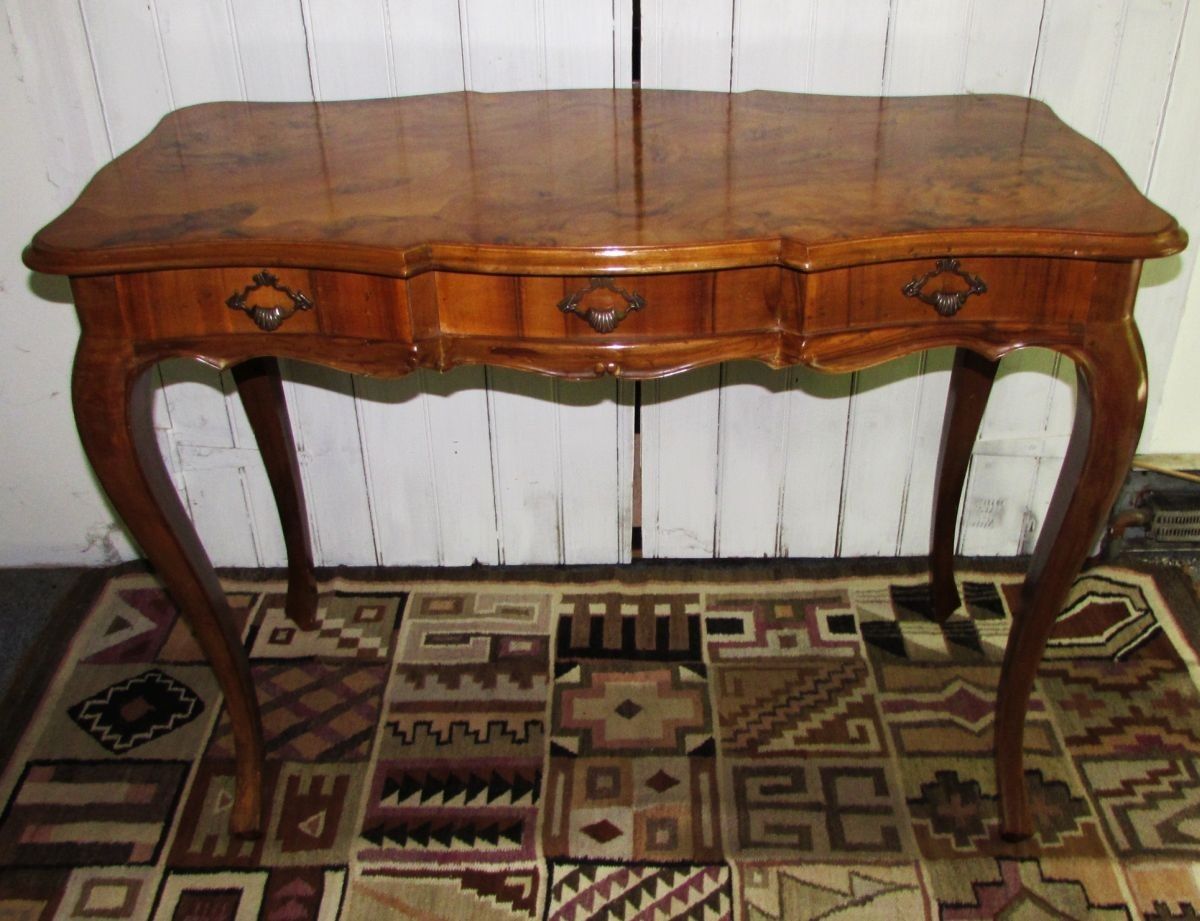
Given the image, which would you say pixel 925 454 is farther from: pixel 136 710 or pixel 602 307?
pixel 136 710

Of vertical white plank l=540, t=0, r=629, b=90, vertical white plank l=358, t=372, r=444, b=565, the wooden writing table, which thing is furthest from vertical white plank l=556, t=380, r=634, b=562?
the wooden writing table

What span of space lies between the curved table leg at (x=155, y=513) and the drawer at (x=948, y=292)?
0.77 metres

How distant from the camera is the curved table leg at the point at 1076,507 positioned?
125 cm

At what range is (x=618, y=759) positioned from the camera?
67.5 inches

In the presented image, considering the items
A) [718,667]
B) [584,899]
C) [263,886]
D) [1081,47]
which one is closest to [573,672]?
[718,667]

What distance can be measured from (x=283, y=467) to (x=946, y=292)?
43.9 inches

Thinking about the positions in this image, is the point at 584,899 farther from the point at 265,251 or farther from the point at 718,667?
the point at 265,251

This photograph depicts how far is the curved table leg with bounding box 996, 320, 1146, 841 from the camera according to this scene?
125cm

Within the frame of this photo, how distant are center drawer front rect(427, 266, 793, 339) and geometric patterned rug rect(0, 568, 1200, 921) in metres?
0.77

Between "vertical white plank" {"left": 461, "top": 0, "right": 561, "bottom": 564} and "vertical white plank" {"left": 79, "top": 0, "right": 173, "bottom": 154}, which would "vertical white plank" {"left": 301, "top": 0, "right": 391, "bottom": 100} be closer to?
"vertical white plank" {"left": 461, "top": 0, "right": 561, "bottom": 564}

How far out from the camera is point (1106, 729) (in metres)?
1.76

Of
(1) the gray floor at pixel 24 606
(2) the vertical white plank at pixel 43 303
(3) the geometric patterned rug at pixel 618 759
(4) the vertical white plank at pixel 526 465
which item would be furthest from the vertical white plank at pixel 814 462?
(1) the gray floor at pixel 24 606

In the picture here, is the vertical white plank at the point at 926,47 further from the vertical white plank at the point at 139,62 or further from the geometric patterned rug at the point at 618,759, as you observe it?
the vertical white plank at the point at 139,62

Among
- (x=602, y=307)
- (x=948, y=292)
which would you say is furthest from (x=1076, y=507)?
(x=602, y=307)
